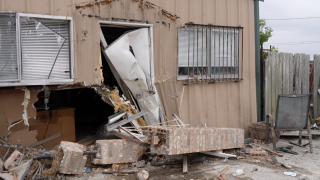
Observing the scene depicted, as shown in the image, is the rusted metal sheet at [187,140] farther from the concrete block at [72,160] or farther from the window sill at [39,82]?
the window sill at [39,82]

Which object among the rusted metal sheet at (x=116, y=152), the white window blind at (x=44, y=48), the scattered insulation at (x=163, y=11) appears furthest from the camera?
the scattered insulation at (x=163, y=11)

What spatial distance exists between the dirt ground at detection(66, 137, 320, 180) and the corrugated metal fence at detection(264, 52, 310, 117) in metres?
2.60

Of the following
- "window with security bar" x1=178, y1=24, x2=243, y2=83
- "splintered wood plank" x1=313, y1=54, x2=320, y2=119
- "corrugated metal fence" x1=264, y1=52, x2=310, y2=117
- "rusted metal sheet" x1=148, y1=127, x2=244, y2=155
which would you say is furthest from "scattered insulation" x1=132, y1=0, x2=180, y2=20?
"splintered wood plank" x1=313, y1=54, x2=320, y2=119

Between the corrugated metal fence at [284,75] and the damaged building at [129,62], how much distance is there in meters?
0.75

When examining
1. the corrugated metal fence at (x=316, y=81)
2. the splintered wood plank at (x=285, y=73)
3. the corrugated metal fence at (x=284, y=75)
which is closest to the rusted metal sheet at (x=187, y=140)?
the corrugated metal fence at (x=284, y=75)

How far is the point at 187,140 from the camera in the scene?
5082 millimetres

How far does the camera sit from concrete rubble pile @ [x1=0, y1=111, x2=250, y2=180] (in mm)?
4625

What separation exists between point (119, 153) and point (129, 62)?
1717mm

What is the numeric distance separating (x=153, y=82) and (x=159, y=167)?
1.73 meters

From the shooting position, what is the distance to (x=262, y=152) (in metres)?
5.88

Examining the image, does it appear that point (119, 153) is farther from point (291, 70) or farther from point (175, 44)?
point (291, 70)

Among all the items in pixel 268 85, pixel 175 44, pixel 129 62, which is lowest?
pixel 268 85

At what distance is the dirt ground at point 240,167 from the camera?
4.83 meters

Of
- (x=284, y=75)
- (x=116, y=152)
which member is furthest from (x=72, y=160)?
(x=284, y=75)
